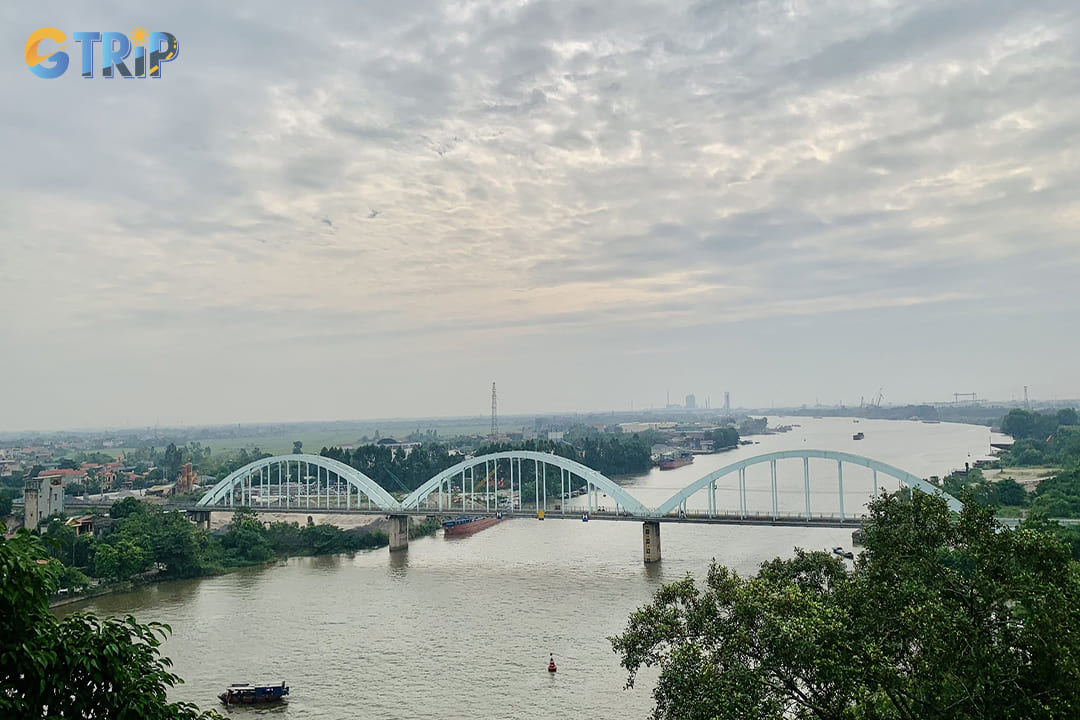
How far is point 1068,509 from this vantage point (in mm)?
31859

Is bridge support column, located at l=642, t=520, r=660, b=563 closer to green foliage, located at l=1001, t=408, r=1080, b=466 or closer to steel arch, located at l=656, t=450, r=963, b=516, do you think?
steel arch, located at l=656, t=450, r=963, b=516

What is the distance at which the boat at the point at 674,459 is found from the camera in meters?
78.8

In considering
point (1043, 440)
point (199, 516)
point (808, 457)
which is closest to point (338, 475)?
point (199, 516)

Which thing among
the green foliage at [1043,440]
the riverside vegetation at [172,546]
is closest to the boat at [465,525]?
the riverside vegetation at [172,546]

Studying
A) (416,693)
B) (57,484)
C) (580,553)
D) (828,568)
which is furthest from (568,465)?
(57,484)

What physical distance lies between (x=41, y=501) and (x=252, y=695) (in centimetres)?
3000

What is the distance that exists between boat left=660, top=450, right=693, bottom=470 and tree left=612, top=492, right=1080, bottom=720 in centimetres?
6915

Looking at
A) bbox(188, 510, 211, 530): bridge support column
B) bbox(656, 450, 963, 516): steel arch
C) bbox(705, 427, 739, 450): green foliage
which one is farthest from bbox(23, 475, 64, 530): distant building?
bbox(705, 427, 739, 450): green foliage

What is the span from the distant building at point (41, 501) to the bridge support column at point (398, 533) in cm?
1655

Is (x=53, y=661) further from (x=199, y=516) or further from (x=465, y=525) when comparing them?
(x=199, y=516)

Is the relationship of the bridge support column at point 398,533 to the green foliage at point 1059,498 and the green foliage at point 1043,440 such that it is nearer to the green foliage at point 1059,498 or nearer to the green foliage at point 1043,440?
the green foliage at point 1059,498

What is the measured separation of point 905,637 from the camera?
8711 millimetres

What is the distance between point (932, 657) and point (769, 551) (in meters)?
24.4

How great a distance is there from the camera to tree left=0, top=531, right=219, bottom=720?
14.3 feet
